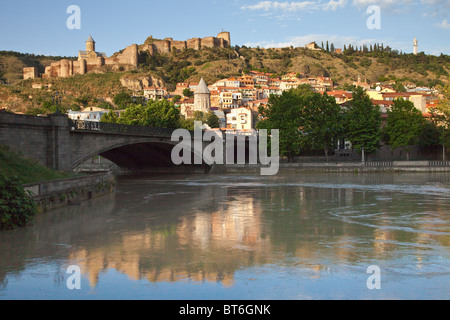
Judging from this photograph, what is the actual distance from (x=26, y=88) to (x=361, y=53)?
110826 mm

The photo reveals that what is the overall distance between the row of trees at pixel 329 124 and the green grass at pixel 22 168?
29234 millimetres

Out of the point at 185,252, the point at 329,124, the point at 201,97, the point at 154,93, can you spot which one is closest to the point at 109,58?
the point at 154,93

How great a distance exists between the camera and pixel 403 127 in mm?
48625

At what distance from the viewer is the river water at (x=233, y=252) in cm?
790

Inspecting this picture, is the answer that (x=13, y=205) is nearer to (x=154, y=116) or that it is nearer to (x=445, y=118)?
(x=154, y=116)

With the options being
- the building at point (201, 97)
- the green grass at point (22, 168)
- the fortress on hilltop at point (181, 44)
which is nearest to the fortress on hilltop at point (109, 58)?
the fortress on hilltop at point (181, 44)

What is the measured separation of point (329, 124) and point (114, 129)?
22.8 metres

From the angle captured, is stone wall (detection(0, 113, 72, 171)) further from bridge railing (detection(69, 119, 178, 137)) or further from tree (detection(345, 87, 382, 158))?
tree (detection(345, 87, 382, 158))

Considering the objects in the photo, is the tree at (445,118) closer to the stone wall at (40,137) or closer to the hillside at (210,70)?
the stone wall at (40,137)

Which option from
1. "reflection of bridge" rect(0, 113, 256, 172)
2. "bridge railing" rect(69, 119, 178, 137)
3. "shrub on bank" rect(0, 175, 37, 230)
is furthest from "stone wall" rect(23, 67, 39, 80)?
"shrub on bank" rect(0, 175, 37, 230)
